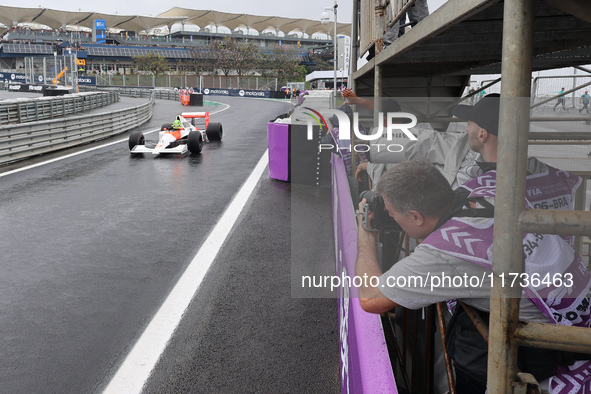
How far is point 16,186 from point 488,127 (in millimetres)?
9683

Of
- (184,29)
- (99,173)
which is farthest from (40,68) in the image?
(99,173)

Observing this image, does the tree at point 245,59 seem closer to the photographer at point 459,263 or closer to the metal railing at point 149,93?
the metal railing at point 149,93

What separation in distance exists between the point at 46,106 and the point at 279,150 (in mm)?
21733

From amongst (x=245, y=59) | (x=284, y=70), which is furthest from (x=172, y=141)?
(x=284, y=70)

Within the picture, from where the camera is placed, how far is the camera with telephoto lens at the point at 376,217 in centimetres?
253

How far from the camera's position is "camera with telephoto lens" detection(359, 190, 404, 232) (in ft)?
8.29

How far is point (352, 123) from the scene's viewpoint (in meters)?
6.57

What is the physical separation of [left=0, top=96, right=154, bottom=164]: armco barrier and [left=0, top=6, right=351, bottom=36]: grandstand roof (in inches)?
5227

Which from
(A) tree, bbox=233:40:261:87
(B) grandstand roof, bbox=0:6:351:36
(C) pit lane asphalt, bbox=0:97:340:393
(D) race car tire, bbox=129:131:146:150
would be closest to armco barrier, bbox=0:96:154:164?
(D) race car tire, bbox=129:131:146:150

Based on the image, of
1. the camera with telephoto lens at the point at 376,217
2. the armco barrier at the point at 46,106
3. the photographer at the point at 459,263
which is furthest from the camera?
the armco barrier at the point at 46,106

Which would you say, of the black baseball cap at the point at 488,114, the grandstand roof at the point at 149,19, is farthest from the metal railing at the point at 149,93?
the grandstand roof at the point at 149,19

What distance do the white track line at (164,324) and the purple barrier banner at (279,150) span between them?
11.4 ft

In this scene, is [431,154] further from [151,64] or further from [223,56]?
[151,64]

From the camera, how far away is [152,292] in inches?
203
